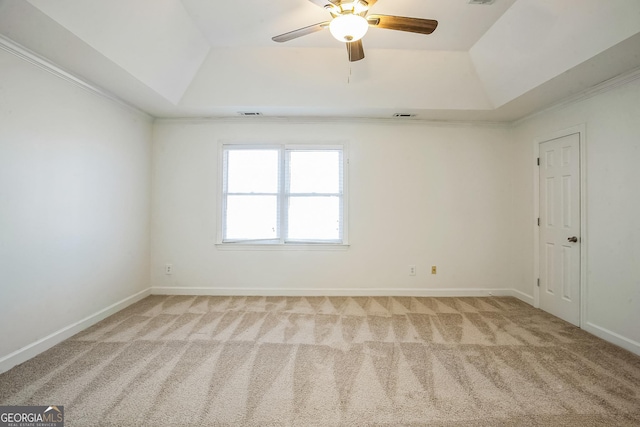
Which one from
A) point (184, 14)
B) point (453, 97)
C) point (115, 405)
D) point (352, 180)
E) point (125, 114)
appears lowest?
point (115, 405)

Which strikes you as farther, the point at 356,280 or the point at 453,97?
the point at 356,280

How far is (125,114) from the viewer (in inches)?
127

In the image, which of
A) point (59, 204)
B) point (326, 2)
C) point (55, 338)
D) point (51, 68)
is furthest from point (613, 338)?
point (51, 68)

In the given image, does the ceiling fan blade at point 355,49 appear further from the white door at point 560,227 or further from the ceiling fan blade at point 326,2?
the white door at point 560,227

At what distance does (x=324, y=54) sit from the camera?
295cm

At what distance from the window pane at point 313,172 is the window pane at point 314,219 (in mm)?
163

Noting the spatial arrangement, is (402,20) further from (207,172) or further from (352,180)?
(207,172)

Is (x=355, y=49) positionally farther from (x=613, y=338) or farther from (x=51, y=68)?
(x=613, y=338)

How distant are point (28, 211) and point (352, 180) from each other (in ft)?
11.1

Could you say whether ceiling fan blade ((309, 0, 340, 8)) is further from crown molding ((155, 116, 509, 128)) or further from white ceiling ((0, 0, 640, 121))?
crown molding ((155, 116, 509, 128))

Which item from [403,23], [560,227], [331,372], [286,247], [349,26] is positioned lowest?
[331,372]

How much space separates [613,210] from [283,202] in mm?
3649

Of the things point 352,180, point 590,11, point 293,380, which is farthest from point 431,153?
point 293,380

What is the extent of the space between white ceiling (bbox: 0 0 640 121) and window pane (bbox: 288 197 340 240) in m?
1.26
